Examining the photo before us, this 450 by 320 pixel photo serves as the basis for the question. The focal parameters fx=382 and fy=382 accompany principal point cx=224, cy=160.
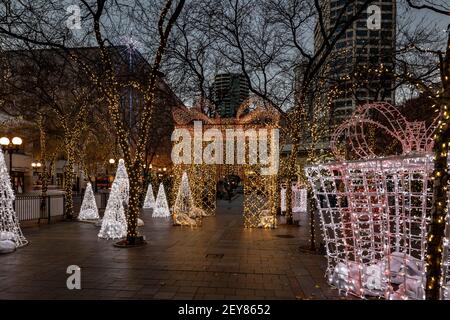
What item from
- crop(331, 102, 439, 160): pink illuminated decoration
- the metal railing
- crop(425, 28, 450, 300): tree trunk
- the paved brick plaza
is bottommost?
the paved brick plaza

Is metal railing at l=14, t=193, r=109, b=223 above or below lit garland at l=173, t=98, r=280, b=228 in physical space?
below

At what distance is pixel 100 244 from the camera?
1211cm

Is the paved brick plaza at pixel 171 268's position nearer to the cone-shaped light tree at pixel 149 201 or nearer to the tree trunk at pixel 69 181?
the tree trunk at pixel 69 181

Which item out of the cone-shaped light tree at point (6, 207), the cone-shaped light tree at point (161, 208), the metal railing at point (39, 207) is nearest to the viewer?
the cone-shaped light tree at point (6, 207)

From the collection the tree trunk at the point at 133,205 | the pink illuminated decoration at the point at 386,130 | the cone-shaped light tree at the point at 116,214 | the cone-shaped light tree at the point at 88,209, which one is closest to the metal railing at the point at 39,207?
the cone-shaped light tree at the point at 88,209

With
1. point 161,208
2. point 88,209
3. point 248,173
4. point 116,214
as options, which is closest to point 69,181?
point 88,209

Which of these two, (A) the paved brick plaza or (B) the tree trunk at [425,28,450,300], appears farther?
(A) the paved brick plaza

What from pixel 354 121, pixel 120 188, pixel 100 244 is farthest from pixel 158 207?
pixel 354 121

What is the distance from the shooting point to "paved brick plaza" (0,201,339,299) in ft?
22.7

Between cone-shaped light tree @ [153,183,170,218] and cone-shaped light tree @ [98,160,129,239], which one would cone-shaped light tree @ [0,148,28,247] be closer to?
cone-shaped light tree @ [98,160,129,239]

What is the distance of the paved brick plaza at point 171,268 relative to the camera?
693cm

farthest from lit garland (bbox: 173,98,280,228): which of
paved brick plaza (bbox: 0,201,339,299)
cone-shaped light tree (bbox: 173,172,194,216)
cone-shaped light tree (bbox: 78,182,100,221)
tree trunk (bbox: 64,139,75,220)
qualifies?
tree trunk (bbox: 64,139,75,220)

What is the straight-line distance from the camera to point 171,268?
8.77 m

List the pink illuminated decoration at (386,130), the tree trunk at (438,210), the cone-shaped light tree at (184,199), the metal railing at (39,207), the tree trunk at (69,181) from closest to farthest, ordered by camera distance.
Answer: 1. the tree trunk at (438,210)
2. the pink illuminated decoration at (386,130)
3. the metal railing at (39,207)
4. the cone-shaped light tree at (184,199)
5. the tree trunk at (69,181)
